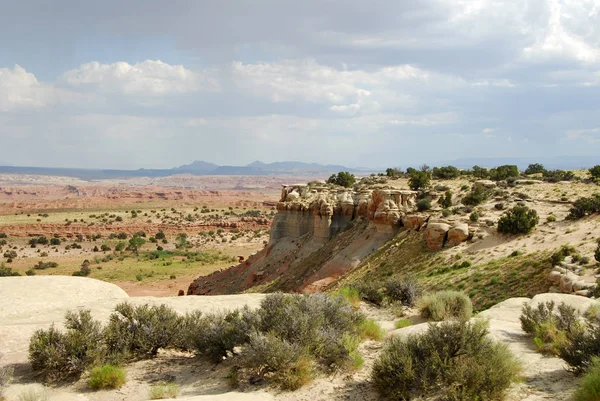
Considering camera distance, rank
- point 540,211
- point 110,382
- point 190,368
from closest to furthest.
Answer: point 110,382 < point 190,368 < point 540,211

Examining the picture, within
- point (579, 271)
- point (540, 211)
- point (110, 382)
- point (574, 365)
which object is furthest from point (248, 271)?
point (574, 365)

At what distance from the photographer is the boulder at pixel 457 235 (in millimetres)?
21203

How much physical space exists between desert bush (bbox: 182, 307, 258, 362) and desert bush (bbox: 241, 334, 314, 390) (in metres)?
0.61

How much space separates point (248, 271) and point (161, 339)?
23.3m

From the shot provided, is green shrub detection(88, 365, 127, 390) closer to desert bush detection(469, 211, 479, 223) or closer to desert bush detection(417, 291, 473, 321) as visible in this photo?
desert bush detection(417, 291, 473, 321)

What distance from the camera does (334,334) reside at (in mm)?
9062

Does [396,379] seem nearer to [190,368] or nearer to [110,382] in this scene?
[190,368]

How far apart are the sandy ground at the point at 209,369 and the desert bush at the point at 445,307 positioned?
16.2 inches

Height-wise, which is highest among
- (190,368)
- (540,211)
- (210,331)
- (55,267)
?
(540,211)

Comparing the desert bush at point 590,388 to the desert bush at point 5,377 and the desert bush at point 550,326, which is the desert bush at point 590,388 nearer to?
the desert bush at point 550,326

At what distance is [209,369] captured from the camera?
9.50m

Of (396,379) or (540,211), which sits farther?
(540,211)

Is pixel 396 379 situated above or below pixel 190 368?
above

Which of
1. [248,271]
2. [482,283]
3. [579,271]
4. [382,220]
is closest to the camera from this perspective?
[579,271]
